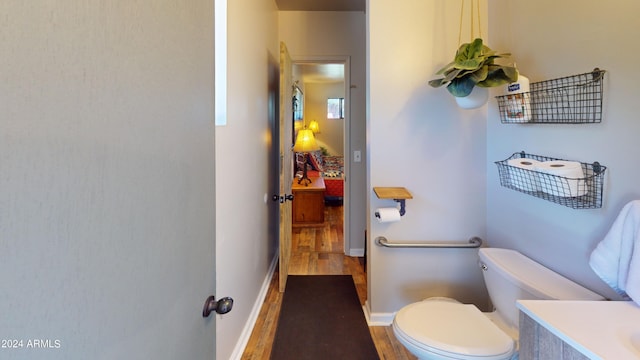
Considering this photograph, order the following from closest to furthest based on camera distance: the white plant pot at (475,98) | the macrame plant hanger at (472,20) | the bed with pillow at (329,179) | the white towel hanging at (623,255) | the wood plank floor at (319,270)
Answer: the white towel hanging at (623,255)
the white plant pot at (475,98)
the wood plank floor at (319,270)
the macrame plant hanger at (472,20)
the bed with pillow at (329,179)

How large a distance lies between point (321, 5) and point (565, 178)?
2.89 meters

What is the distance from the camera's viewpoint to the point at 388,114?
2.23 meters

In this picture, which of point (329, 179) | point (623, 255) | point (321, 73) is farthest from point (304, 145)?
point (623, 255)

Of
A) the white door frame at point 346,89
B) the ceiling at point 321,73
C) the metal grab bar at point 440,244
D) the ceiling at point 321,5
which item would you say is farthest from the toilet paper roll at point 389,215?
the ceiling at point 321,73

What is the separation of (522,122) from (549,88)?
21 centimetres

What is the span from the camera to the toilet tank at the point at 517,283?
1.36 meters

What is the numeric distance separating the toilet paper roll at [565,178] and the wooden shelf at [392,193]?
2.60 ft

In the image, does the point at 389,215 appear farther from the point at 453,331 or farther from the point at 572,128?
the point at 572,128

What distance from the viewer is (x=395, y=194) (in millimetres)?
2121

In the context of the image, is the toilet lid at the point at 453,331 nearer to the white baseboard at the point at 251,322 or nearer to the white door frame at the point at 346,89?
the white baseboard at the point at 251,322

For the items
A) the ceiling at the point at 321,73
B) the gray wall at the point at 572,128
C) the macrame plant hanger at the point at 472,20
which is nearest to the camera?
the gray wall at the point at 572,128

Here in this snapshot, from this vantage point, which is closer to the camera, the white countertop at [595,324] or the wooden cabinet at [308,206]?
the white countertop at [595,324]

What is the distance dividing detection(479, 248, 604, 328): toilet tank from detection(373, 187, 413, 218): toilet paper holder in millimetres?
562

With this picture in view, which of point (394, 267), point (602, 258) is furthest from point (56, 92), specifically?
Result: point (394, 267)
